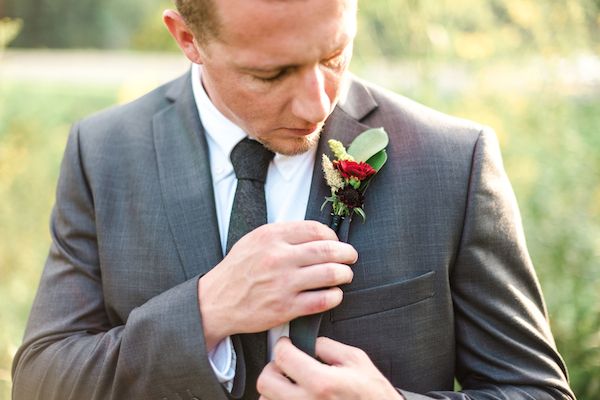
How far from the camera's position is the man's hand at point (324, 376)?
5.43ft

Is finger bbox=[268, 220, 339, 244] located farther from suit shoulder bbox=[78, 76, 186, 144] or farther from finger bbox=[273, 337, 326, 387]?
suit shoulder bbox=[78, 76, 186, 144]

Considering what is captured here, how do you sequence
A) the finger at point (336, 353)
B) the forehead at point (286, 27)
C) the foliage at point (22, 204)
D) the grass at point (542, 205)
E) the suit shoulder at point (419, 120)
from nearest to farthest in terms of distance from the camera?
the forehead at point (286, 27) → the finger at point (336, 353) → the suit shoulder at point (419, 120) → the grass at point (542, 205) → the foliage at point (22, 204)

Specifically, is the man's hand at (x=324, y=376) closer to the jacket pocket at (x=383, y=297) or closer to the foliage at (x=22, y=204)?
the jacket pocket at (x=383, y=297)

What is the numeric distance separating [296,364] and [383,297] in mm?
290

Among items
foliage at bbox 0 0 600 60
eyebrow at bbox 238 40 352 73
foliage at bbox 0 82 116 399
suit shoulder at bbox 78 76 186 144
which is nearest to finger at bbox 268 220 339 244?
eyebrow at bbox 238 40 352 73

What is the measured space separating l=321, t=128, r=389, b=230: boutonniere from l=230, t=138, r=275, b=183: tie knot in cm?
17

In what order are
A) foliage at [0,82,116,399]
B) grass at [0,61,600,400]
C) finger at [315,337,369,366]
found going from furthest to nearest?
1. foliage at [0,82,116,399]
2. grass at [0,61,600,400]
3. finger at [315,337,369,366]

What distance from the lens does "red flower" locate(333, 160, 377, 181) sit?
6.03ft

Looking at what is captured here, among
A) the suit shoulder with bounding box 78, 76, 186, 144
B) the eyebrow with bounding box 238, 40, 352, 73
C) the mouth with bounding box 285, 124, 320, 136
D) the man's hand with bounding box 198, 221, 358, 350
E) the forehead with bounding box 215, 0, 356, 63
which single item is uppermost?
the forehead with bounding box 215, 0, 356, 63

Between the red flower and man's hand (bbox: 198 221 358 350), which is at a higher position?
the red flower

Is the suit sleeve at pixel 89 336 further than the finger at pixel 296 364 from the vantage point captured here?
Yes

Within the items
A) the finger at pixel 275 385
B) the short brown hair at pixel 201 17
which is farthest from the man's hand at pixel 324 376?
the short brown hair at pixel 201 17

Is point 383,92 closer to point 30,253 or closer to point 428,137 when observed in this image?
point 428,137

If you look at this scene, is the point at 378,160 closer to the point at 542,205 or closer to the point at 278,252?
the point at 278,252
